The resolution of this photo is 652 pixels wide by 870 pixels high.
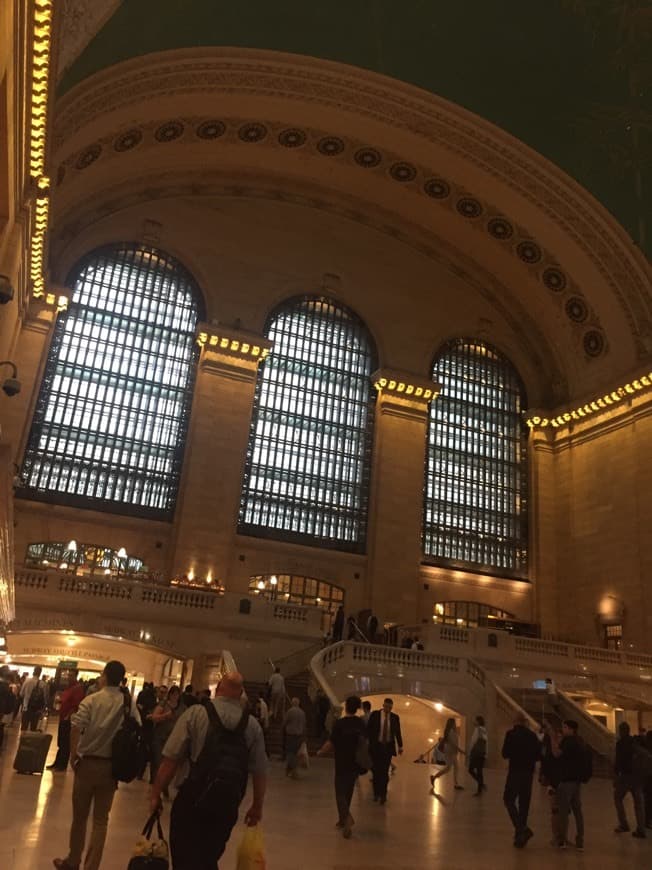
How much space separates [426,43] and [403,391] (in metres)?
11.5

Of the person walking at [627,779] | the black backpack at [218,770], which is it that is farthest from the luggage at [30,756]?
the person walking at [627,779]

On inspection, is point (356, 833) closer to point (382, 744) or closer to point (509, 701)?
point (382, 744)

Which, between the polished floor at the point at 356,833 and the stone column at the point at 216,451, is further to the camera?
the stone column at the point at 216,451

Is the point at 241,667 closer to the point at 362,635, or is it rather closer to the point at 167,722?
the point at 362,635

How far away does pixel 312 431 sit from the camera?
88.9 ft

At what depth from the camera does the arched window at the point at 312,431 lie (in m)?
25.8

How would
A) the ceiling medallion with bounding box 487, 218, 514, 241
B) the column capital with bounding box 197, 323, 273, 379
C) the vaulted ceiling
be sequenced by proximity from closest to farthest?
the vaulted ceiling → the column capital with bounding box 197, 323, 273, 379 → the ceiling medallion with bounding box 487, 218, 514, 241

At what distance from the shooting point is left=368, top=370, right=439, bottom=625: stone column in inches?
1009

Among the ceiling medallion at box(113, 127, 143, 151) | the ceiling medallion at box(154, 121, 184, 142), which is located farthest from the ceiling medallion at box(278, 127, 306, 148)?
the ceiling medallion at box(113, 127, 143, 151)

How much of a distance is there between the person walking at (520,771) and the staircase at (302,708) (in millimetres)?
6603

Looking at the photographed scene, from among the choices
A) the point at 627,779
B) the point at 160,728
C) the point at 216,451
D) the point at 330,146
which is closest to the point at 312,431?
the point at 216,451

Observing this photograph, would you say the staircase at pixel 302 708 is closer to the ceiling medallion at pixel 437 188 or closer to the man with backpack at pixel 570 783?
the man with backpack at pixel 570 783

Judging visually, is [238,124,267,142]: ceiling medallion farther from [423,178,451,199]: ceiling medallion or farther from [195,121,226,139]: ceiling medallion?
[423,178,451,199]: ceiling medallion

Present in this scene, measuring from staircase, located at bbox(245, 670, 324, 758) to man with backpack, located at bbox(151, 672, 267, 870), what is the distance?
1021 centimetres
